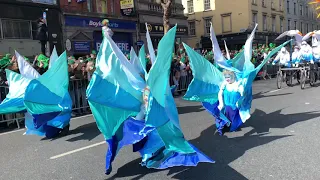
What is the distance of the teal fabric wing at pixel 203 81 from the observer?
19.5ft

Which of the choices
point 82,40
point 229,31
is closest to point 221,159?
point 82,40

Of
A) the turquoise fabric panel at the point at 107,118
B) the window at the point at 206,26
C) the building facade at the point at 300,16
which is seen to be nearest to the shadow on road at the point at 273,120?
the turquoise fabric panel at the point at 107,118

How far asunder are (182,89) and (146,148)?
9.17 meters

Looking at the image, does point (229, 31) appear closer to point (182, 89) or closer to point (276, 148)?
point (182, 89)

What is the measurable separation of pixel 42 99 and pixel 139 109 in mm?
2640

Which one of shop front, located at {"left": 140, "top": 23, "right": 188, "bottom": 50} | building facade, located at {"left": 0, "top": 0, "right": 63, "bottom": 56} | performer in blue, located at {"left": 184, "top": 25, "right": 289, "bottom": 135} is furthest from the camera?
shop front, located at {"left": 140, "top": 23, "right": 188, "bottom": 50}

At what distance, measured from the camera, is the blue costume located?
235 inches

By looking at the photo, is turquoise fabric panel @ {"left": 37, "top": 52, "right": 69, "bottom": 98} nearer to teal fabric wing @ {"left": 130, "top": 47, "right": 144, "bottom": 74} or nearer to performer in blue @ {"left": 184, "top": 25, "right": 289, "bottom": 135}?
teal fabric wing @ {"left": 130, "top": 47, "right": 144, "bottom": 74}

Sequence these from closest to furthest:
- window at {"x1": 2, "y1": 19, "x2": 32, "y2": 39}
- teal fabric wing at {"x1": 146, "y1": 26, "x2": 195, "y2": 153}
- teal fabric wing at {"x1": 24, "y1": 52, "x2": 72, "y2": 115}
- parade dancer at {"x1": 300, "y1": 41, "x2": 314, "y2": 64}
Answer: teal fabric wing at {"x1": 146, "y1": 26, "x2": 195, "y2": 153}
teal fabric wing at {"x1": 24, "y1": 52, "x2": 72, "y2": 115}
parade dancer at {"x1": 300, "y1": 41, "x2": 314, "y2": 64}
window at {"x1": 2, "y1": 19, "x2": 32, "y2": 39}

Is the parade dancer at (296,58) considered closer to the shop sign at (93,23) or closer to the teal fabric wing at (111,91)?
the teal fabric wing at (111,91)

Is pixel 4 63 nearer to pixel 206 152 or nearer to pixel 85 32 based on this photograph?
pixel 206 152

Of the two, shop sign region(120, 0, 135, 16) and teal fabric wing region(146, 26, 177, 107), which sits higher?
shop sign region(120, 0, 135, 16)

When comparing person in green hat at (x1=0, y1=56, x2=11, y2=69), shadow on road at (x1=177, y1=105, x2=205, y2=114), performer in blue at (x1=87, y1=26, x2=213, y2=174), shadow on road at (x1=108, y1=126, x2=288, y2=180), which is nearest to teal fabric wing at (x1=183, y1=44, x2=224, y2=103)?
shadow on road at (x1=108, y1=126, x2=288, y2=180)

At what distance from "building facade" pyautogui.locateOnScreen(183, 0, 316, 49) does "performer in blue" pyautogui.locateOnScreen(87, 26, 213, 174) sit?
31.7 metres
